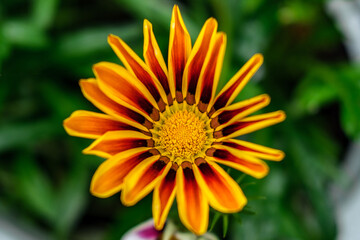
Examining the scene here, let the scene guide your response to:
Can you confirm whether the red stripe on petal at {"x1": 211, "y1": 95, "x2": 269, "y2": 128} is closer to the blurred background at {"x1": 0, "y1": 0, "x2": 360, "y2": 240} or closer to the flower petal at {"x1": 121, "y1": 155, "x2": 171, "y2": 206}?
the flower petal at {"x1": 121, "y1": 155, "x2": 171, "y2": 206}

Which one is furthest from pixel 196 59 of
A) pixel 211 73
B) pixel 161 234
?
pixel 161 234

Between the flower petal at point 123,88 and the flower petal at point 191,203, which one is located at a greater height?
the flower petal at point 123,88

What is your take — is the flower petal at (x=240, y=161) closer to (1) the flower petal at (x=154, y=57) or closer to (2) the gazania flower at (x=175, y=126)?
(2) the gazania flower at (x=175, y=126)

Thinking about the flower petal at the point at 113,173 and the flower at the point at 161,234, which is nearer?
the flower petal at the point at 113,173

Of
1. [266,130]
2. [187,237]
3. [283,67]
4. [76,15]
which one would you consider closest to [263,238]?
[266,130]

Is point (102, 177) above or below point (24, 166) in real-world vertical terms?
below

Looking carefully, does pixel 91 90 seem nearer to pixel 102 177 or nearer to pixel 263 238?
pixel 102 177

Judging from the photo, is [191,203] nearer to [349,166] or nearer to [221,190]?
[221,190]

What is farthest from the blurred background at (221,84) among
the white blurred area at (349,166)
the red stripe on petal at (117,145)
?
the red stripe on petal at (117,145)
